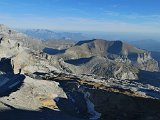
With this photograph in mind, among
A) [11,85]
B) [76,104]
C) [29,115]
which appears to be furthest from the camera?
[11,85]

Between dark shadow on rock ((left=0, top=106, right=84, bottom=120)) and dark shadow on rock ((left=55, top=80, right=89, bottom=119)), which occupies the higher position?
dark shadow on rock ((left=0, top=106, right=84, bottom=120))

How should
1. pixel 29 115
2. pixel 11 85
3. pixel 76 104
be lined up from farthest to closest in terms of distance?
pixel 11 85
pixel 76 104
pixel 29 115

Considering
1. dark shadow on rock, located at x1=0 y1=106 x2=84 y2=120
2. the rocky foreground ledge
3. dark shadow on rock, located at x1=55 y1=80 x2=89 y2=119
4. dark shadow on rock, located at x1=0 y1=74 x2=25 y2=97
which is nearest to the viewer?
dark shadow on rock, located at x1=0 y1=106 x2=84 y2=120

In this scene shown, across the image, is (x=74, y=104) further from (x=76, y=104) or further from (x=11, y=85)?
(x=11, y=85)

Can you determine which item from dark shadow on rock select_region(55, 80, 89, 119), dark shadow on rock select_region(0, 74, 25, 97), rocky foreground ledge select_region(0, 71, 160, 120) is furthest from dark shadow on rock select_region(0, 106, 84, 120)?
dark shadow on rock select_region(0, 74, 25, 97)

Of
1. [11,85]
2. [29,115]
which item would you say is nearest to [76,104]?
[11,85]

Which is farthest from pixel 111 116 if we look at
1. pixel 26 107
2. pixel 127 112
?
pixel 26 107

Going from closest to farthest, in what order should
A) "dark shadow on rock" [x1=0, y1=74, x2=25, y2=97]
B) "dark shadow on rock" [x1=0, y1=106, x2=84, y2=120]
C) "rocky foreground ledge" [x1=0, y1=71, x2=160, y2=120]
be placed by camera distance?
"dark shadow on rock" [x1=0, y1=106, x2=84, y2=120]
"rocky foreground ledge" [x1=0, y1=71, x2=160, y2=120]
"dark shadow on rock" [x1=0, y1=74, x2=25, y2=97]

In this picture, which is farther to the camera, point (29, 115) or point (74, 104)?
point (74, 104)

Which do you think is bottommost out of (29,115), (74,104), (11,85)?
(74,104)

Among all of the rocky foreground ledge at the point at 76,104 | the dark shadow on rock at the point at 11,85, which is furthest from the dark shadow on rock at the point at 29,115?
the dark shadow on rock at the point at 11,85

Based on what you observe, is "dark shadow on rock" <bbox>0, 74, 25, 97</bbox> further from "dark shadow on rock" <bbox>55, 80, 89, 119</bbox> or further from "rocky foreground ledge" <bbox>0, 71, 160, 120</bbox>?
"dark shadow on rock" <bbox>55, 80, 89, 119</bbox>
